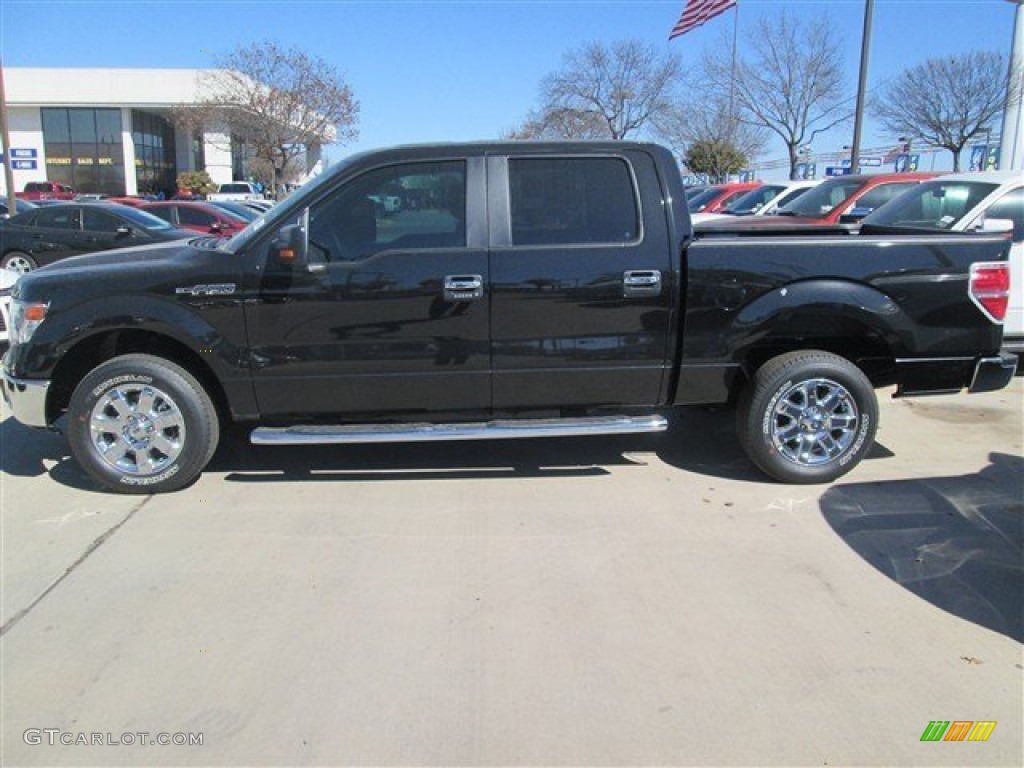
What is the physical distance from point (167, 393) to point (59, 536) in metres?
0.93

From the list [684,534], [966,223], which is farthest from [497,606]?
[966,223]

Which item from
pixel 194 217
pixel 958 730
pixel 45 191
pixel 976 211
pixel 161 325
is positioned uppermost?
pixel 45 191

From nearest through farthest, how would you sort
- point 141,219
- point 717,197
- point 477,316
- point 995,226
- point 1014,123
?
point 477,316, point 995,226, point 141,219, point 717,197, point 1014,123

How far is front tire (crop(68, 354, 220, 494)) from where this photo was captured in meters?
4.59

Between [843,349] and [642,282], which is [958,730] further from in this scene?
[843,349]

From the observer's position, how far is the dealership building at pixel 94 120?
53.0 meters

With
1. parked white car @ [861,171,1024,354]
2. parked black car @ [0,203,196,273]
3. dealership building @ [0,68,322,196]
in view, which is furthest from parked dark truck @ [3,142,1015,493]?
dealership building @ [0,68,322,196]

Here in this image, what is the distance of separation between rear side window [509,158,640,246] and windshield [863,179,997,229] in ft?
13.8

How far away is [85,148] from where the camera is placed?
178 feet

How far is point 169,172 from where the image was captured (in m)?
58.6

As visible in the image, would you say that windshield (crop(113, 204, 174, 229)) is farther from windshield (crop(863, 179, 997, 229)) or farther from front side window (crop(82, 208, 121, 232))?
windshield (crop(863, 179, 997, 229))

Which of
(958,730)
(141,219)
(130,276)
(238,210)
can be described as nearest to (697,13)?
(238,210)

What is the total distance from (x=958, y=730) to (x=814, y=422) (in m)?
2.34

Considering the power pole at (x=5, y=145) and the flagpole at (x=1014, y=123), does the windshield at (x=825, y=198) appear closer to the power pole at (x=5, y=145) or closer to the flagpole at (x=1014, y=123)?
the flagpole at (x=1014, y=123)
